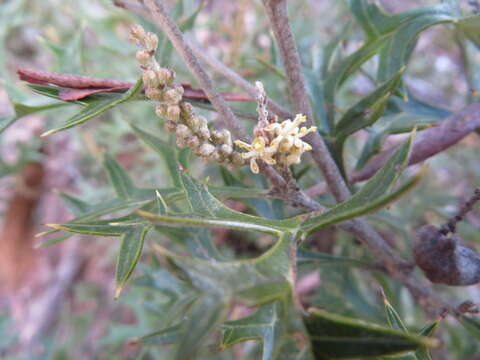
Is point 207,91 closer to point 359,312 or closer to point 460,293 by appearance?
point 359,312

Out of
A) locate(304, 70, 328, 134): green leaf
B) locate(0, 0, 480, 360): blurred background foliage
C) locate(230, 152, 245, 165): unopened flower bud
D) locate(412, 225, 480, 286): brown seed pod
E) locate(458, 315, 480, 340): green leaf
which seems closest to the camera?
locate(230, 152, 245, 165): unopened flower bud

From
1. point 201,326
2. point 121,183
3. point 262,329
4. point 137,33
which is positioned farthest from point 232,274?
point 121,183

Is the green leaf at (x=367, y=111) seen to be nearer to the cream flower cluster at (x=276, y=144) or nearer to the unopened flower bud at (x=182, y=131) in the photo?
the cream flower cluster at (x=276, y=144)

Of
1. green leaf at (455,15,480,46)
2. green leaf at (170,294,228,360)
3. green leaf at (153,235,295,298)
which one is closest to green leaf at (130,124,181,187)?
green leaf at (153,235,295,298)

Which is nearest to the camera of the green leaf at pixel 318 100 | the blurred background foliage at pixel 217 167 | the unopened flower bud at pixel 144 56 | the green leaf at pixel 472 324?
the unopened flower bud at pixel 144 56

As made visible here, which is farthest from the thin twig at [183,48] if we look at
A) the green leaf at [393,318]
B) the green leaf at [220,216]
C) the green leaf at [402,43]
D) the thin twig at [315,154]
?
the green leaf at [402,43]

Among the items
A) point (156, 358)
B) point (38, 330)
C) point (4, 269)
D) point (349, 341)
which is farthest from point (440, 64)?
point (4, 269)

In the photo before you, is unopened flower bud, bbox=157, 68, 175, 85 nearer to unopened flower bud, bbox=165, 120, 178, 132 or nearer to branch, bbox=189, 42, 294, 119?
unopened flower bud, bbox=165, 120, 178, 132
